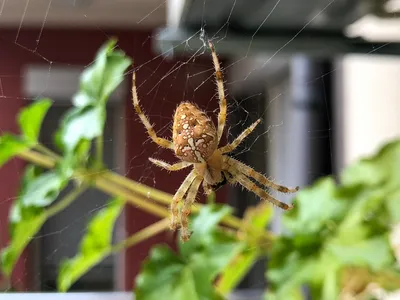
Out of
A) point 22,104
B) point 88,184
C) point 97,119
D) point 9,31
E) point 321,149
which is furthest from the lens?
point 22,104

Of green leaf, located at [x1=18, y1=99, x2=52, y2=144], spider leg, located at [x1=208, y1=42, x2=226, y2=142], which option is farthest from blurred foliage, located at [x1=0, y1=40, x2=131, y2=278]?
spider leg, located at [x1=208, y1=42, x2=226, y2=142]

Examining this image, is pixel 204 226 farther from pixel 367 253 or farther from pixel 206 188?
pixel 367 253

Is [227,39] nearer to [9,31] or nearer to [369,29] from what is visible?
[369,29]

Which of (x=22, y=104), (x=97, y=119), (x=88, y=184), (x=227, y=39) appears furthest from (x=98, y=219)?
(x=22, y=104)

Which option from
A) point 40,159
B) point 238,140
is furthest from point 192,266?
point 40,159

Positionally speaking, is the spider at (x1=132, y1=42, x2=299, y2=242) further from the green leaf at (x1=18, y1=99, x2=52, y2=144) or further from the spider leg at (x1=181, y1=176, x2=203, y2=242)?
the green leaf at (x1=18, y1=99, x2=52, y2=144)
